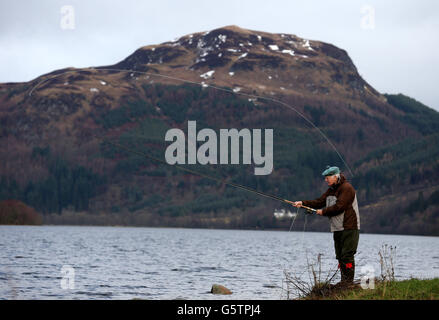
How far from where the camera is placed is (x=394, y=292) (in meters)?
15.3

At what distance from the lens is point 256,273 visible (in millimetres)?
46969

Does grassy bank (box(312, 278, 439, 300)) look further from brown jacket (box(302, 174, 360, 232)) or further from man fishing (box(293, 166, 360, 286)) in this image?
brown jacket (box(302, 174, 360, 232))

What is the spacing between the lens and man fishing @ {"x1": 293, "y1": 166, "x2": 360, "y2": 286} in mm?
15453

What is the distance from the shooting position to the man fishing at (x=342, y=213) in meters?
15.5

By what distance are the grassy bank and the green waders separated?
469 millimetres

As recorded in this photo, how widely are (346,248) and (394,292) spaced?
4.80ft

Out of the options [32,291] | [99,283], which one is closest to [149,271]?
[99,283]

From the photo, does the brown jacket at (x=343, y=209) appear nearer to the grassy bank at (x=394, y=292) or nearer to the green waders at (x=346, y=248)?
the green waders at (x=346, y=248)
